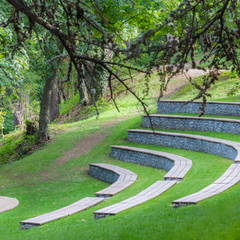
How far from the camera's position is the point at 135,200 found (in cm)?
526

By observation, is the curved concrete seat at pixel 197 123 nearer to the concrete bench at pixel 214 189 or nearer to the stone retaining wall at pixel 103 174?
the stone retaining wall at pixel 103 174

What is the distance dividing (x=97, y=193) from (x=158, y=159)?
297cm

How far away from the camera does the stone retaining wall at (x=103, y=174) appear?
859 cm

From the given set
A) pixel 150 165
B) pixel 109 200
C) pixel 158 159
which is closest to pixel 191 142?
pixel 158 159

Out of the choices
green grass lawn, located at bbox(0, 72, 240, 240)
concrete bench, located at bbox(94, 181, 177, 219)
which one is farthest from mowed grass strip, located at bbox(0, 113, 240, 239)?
concrete bench, located at bbox(94, 181, 177, 219)

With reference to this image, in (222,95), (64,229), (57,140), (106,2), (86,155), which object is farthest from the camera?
(222,95)

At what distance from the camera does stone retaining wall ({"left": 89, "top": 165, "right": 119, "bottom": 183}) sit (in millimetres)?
8591

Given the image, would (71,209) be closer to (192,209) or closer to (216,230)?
(192,209)

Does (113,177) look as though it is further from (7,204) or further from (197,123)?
(197,123)

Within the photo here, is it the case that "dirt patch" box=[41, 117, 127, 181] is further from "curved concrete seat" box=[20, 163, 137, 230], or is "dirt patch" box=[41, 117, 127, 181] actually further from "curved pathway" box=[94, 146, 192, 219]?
"curved concrete seat" box=[20, 163, 137, 230]

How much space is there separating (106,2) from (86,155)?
565 cm

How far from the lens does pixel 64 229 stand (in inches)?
173

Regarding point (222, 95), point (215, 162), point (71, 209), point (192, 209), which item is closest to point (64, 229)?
point (71, 209)

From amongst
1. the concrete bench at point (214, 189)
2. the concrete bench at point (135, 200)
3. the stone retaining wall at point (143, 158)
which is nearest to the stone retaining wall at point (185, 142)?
the stone retaining wall at point (143, 158)
